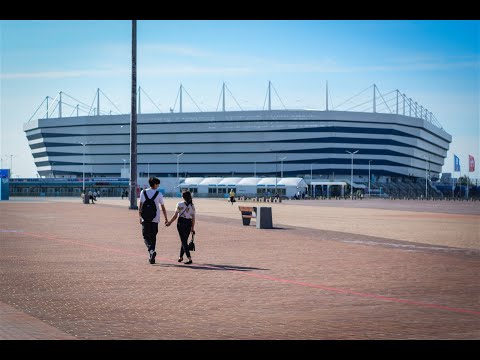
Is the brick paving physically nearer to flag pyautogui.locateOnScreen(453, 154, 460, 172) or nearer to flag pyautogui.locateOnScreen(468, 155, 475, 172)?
flag pyautogui.locateOnScreen(468, 155, 475, 172)

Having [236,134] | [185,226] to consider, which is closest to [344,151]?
[236,134]

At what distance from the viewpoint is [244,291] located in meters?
11.5

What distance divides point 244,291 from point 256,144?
15454 centimetres

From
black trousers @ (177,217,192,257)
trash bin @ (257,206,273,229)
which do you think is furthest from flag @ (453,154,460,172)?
black trousers @ (177,217,192,257)

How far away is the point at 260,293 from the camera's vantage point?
37.0 ft

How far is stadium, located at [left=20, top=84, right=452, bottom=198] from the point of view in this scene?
6422 inches

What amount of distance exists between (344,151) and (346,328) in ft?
516

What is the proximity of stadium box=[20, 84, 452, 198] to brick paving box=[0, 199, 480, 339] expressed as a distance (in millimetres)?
136337

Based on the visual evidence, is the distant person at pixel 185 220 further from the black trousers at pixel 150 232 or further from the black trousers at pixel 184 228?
the black trousers at pixel 150 232

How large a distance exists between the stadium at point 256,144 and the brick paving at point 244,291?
136m

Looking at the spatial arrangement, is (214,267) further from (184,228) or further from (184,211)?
(184,211)

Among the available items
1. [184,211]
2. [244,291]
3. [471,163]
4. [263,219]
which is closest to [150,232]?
[184,211]

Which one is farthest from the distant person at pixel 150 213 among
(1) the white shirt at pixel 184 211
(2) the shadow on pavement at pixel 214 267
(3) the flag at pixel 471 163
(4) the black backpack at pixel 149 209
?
(3) the flag at pixel 471 163
